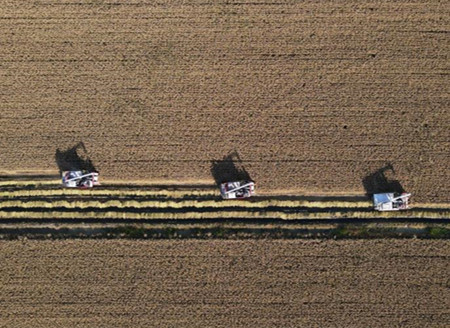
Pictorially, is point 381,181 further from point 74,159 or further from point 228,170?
point 74,159

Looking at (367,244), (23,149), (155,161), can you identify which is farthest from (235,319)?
(23,149)

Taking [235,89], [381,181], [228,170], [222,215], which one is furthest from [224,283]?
[235,89]

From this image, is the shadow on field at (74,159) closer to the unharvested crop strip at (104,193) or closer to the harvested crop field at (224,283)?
the unharvested crop strip at (104,193)

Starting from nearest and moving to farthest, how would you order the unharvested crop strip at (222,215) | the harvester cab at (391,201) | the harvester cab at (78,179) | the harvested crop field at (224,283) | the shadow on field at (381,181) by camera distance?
1. the harvested crop field at (224,283)
2. the harvester cab at (391,201)
3. the harvester cab at (78,179)
4. the unharvested crop strip at (222,215)
5. the shadow on field at (381,181)

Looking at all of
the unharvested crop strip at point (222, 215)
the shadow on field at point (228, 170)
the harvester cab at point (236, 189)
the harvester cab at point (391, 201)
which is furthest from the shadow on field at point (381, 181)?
the shadow on field at point (228, 170)

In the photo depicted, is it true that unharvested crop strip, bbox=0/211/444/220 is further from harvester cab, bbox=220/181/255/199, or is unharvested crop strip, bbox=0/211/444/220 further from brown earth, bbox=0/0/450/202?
brown earth, bbox=0/0/450/202

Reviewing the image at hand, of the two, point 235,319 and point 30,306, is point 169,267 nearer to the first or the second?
point 235,319

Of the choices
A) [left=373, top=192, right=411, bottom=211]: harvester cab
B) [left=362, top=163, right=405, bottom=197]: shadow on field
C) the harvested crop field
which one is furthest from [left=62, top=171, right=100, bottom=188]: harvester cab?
[left=373, top=192, right=411, bottom=211]: harvester cab

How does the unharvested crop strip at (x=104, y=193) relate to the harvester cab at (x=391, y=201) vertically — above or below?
above
